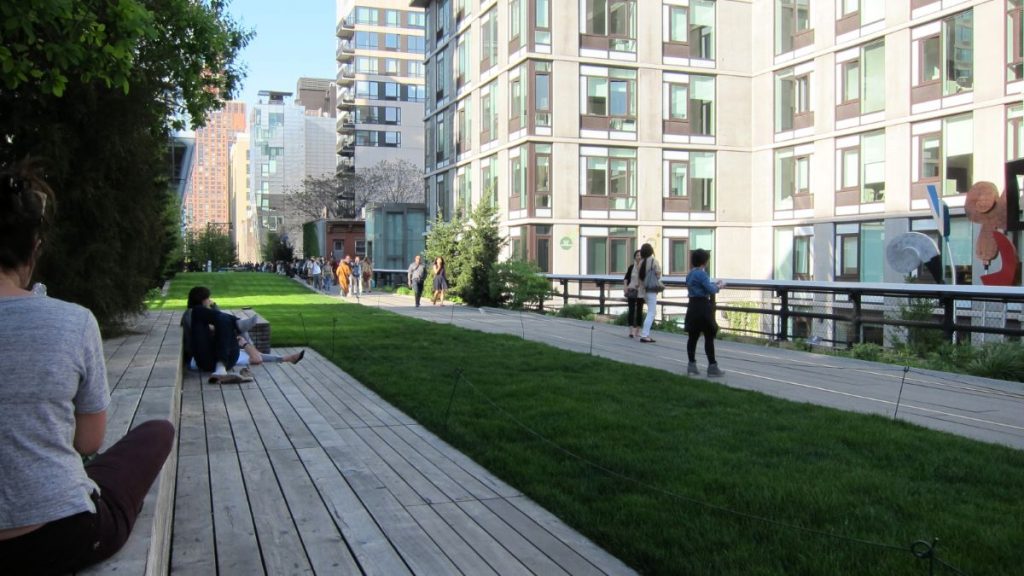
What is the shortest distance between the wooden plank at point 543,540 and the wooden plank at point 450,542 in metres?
0.34

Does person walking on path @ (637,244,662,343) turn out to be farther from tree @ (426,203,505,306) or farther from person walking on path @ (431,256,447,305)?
person walking on path @ (431,256,447,305)

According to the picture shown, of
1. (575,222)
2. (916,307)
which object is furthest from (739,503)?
(575,222)

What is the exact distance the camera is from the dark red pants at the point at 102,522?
2592mm

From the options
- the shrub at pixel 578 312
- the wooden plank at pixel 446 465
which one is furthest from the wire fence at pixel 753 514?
the shrub at pixel 578 312

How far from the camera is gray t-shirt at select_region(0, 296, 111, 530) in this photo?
2.55 meters

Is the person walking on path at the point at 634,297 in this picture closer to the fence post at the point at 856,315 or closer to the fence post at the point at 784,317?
the fence post at the point at 784,317

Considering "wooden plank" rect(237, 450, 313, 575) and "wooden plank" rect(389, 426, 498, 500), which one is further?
"wooden plank" rect(389, 426, 498, 500)

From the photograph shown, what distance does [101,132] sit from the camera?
10484 millimetres

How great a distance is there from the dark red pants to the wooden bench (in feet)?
0.25

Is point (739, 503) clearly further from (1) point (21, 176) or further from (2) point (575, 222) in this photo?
(2) point (575, 222)

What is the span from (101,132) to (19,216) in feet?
28.8

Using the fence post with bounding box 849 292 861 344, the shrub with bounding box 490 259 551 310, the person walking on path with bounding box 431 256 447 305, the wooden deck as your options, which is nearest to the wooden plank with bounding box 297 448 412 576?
the wooden deck

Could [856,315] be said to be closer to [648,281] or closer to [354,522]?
[648,281]

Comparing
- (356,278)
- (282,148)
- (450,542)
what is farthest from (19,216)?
(282,148)
